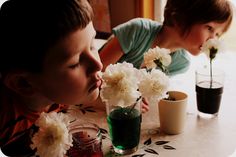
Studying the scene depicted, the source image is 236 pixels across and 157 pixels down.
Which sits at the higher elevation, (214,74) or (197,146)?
(214,74)

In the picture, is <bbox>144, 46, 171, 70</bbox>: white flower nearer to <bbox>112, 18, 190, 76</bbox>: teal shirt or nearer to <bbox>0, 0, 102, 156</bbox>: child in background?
<bbox>0, 0, 102, 156</bbox>: child in background

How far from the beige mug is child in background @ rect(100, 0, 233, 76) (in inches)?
16.9

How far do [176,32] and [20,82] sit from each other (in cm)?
80

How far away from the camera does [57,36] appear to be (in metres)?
0.75

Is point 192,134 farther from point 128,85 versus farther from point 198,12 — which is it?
point 198,12

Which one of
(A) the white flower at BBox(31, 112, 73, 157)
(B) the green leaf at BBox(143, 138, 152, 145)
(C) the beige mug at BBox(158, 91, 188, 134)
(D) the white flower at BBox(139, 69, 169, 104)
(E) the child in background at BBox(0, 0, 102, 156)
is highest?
(E) the child in background at BBox(0, 0, 102, 156)

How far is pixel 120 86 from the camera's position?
0.79 metres

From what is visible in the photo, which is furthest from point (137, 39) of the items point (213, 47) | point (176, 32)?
point (213, 47)

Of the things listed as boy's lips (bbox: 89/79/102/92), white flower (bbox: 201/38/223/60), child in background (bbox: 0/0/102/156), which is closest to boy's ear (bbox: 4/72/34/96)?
child in background (bbox: 0/0/102/156)

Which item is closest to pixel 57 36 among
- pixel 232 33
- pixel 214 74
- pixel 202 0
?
pixel 214 74

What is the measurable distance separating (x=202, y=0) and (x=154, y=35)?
28 cm

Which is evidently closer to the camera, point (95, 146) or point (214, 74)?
point (95, 146)

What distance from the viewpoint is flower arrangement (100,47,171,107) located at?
2.60ft

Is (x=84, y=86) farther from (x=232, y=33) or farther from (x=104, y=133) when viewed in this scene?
(x=232, y=33)
